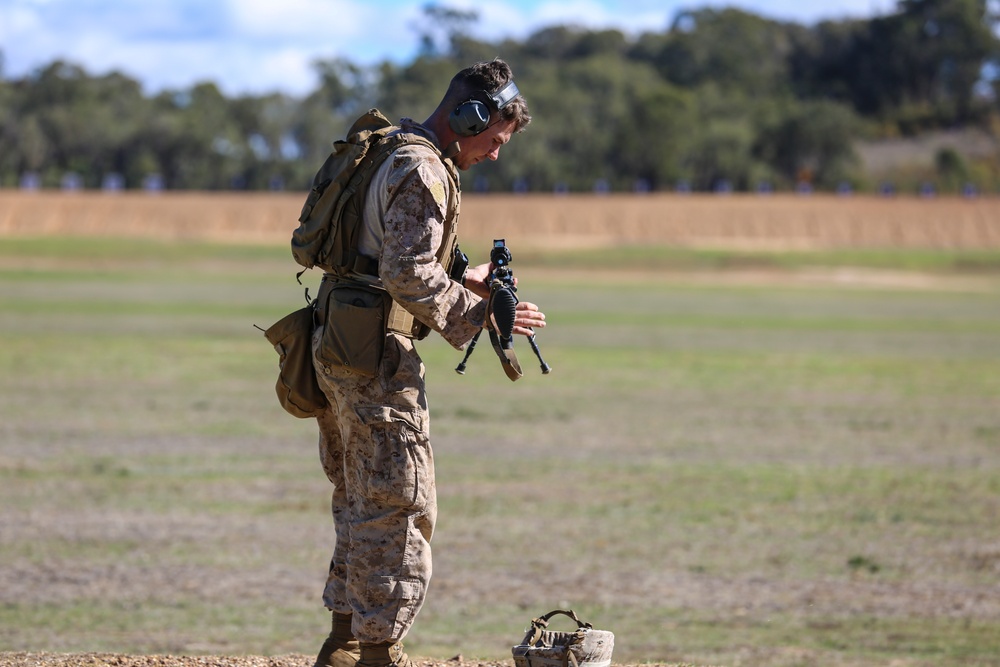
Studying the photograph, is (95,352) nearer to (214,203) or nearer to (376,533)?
(376,533)

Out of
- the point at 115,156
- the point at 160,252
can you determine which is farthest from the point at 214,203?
the point at 115,156

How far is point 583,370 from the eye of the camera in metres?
22.1

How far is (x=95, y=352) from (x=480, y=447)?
10.4 meters

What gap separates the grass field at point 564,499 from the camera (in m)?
8.48

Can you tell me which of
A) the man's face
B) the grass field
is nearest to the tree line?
the grass field

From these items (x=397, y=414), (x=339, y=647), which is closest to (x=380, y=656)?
(x=339, y=647)

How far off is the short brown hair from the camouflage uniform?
19cm

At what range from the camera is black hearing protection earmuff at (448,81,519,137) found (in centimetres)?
541

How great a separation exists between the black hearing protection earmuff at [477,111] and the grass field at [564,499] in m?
3.50

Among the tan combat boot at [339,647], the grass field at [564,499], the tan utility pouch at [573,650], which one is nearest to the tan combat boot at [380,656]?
the tan combat boot at [339,647]

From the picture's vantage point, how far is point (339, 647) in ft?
19.2

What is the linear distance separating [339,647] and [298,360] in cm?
120

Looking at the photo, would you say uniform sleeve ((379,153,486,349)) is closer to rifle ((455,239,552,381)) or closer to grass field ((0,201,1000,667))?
rifle ((455,239,552,381))

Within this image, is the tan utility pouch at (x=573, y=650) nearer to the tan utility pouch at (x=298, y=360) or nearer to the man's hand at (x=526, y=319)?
the man's hand at (x=526, y=319)
